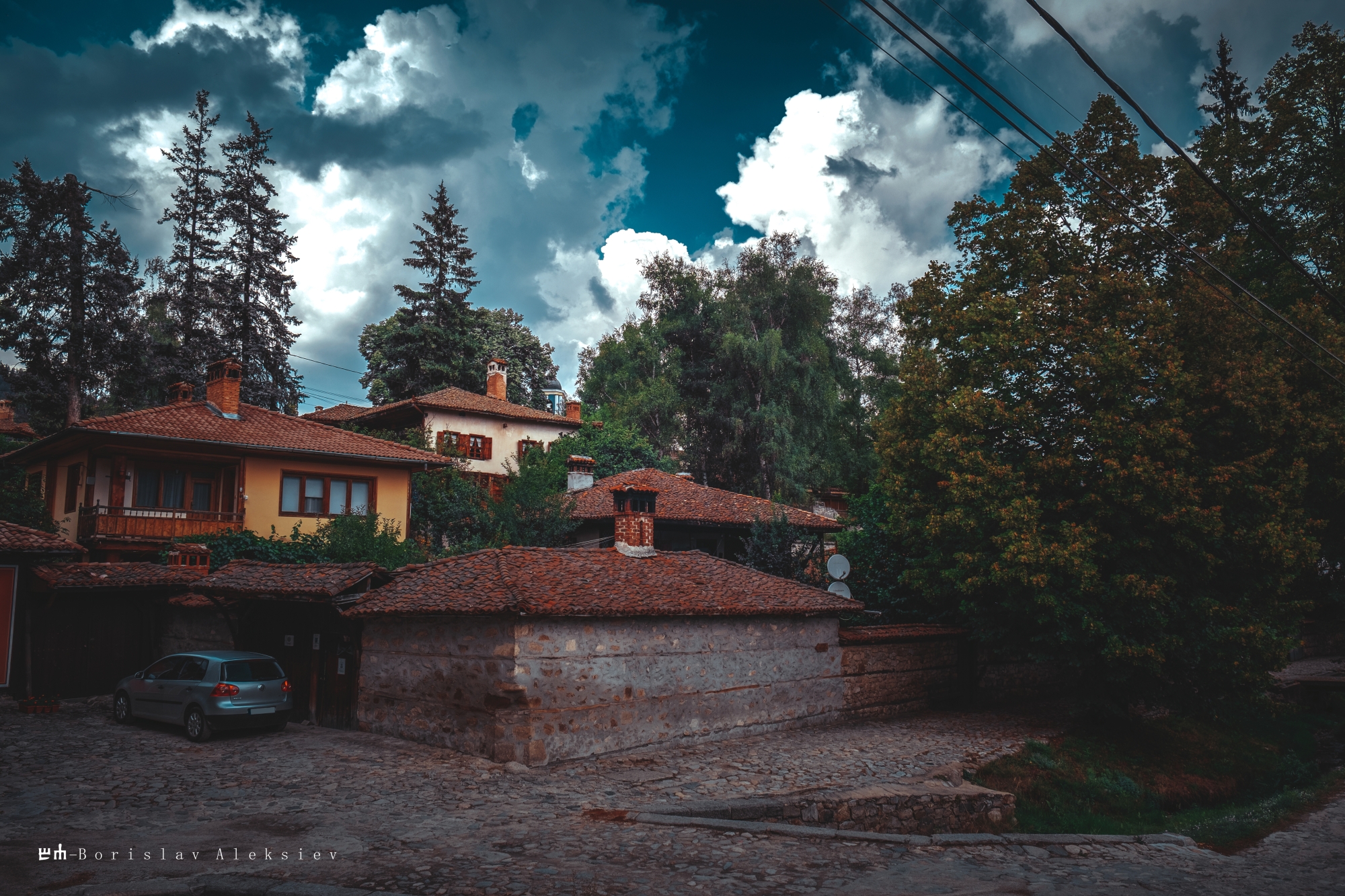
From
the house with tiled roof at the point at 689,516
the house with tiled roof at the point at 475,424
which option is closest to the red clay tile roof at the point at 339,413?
the house with tiled roof at the point at 475,424

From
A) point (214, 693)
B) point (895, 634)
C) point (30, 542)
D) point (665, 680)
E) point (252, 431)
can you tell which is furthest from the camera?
point (252, 431)

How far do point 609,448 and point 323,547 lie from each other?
16580 mm

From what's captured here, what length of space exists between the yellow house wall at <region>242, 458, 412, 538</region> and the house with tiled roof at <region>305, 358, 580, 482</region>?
277 inches

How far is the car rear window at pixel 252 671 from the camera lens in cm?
1422

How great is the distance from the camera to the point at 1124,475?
1523 cm

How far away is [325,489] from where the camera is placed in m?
28.1

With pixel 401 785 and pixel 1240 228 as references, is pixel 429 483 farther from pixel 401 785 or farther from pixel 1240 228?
pixel 1240 228

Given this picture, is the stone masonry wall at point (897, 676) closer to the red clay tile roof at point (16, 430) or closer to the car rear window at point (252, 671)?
the car rear window at point (252, 671)

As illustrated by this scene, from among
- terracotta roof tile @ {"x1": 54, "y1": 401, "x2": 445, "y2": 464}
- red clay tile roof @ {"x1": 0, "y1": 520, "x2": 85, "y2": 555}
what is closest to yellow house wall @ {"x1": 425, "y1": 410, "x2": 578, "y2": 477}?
terracotta roof tile @ {"x1": 54, "y1": 401, "x2": 445, "y2": 464}

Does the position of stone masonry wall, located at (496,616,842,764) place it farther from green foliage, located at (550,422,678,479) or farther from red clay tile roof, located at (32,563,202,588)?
green foliage, located at (550,422,678,479)

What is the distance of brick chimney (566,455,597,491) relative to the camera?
31750 millimetres

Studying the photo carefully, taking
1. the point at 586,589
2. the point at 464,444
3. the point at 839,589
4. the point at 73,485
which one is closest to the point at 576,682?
the point at 586,589

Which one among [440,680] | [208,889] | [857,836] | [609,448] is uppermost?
[609,448]

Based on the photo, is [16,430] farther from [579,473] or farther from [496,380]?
[579,473]
